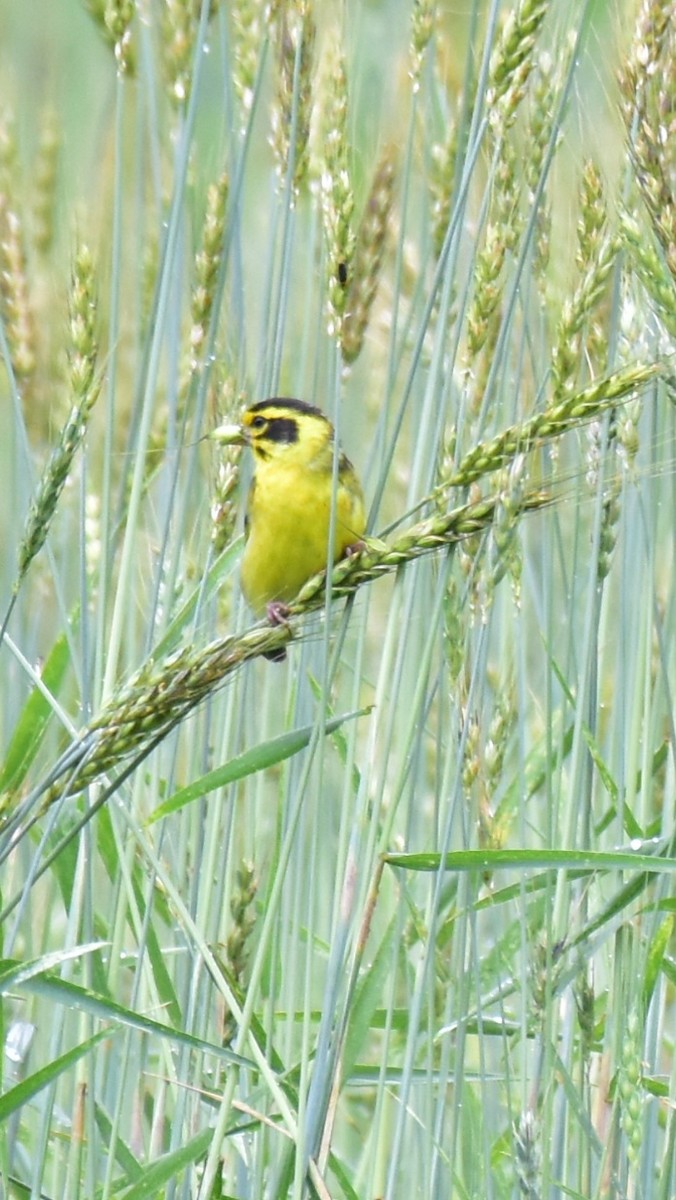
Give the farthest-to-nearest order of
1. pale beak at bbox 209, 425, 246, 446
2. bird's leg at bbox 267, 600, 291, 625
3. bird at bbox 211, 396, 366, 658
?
bird at bbox 211, 396, 366, 658
pale beak at bbox 209, 425, 246, 446
bird's leg at bbox 267, 600, 291, 625

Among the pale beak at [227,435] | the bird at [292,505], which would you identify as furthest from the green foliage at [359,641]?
the bird at [292,505]

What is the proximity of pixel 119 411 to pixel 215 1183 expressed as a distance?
66.1 inches

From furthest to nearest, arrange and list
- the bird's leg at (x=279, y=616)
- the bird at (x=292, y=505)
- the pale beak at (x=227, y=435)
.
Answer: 1. the bird at (x=292, y=505)
2. the pale beak at (x=227, y=435)
3. the bird's leg at (x=279, y=616)

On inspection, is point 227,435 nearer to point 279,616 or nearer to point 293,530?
point 279,616

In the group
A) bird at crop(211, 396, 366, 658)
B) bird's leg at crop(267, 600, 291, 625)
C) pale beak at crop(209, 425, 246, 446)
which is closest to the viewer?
bird's leg at crop(267, 600, 291, 625)

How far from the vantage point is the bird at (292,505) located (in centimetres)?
270

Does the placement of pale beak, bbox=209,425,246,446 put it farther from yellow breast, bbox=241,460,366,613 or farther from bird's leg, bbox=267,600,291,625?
yellow breast, bbox=241,460,366,613

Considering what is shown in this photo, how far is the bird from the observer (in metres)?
2.70

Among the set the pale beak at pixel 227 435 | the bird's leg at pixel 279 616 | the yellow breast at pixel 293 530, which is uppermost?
the yellow breast at pixel 293 530

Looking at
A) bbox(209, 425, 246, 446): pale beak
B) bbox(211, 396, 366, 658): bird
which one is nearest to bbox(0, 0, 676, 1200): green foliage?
bbox(209, 425, 246, 446): pale beak

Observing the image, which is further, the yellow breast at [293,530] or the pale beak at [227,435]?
the yellow breast at [293,530]

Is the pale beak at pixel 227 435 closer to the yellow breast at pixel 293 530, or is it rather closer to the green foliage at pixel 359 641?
the green foliage at pixel 359 641

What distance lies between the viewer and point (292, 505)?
2.78 m

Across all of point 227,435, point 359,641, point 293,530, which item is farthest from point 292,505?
point 359,641
